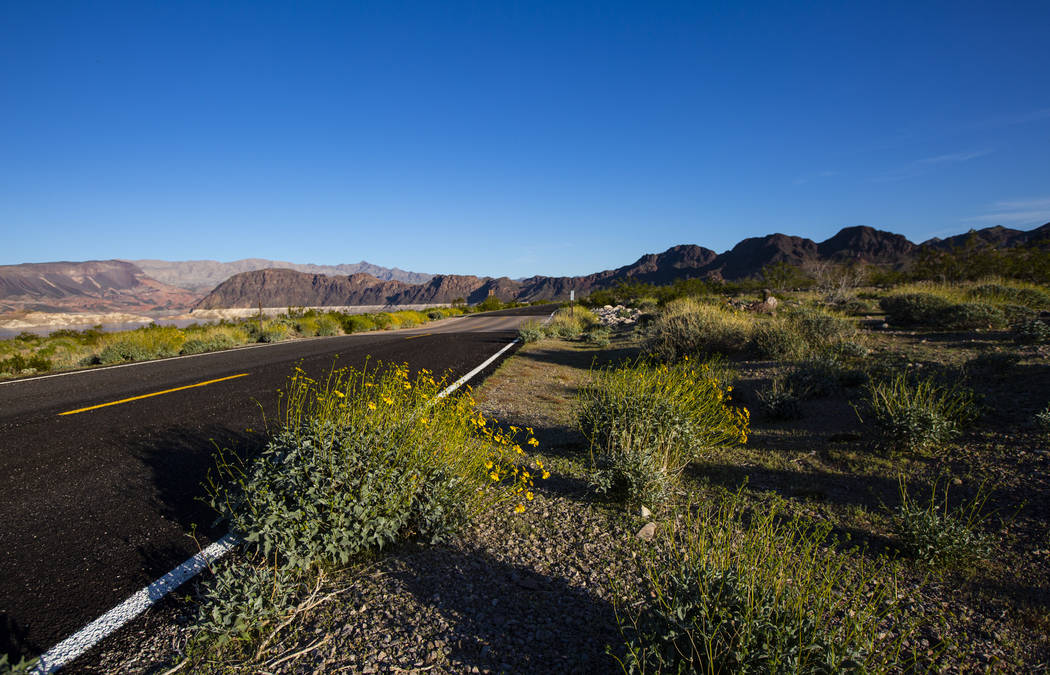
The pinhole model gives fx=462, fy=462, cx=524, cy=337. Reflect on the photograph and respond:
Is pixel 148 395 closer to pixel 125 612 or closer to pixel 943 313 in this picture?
pixel 125 612

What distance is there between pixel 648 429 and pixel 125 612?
12.8 feet

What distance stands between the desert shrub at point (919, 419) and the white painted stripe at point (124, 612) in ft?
18.9

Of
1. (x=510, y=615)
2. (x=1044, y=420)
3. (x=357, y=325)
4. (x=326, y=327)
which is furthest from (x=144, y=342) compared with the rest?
(x=1044, y=420)

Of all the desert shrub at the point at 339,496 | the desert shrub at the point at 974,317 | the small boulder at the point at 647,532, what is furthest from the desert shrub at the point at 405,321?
the small boulder at the point at 647,532

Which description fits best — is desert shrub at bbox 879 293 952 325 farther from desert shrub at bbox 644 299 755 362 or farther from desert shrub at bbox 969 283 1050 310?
desert shrub at bbox 644 299 755 362

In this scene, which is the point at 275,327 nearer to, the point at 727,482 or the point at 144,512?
the point at 144,512

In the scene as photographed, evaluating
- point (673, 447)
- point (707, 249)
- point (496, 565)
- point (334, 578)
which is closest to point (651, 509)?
point (673, 447)

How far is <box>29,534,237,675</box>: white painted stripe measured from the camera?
6.64 ft

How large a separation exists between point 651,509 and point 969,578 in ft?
6.25

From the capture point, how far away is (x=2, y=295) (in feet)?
578

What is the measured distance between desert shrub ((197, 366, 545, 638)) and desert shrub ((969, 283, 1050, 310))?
1686 centimetres

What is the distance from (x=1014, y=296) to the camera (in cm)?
1448

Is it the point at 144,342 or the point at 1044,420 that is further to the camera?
the point at 144,342

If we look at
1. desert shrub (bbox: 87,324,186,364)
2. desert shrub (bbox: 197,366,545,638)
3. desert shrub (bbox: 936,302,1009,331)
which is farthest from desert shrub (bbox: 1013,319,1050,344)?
desert shrub (bbox: 87,324,186,364)
